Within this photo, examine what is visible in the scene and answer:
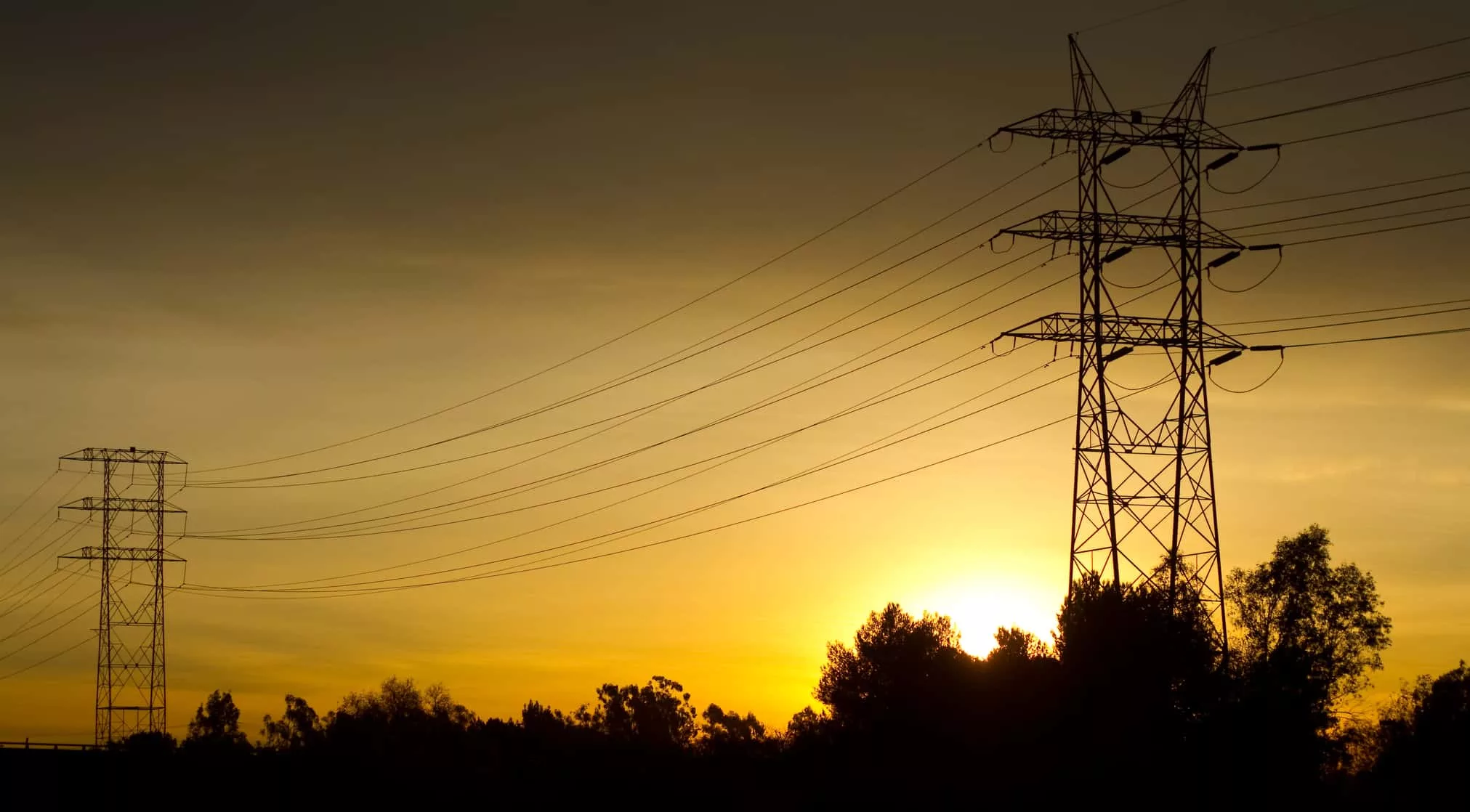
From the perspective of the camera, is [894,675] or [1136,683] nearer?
[1136,683]

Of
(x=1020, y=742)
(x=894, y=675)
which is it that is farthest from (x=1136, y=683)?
(x=894, y=675)

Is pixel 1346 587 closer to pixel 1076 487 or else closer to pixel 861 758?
pixel 861 758

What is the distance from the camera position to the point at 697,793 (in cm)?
9162

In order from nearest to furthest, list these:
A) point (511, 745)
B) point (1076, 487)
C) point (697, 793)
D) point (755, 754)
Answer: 1. point (1076, 487)
2. point (697, 793)
3. point (755, 754)
4. point (511, 745)

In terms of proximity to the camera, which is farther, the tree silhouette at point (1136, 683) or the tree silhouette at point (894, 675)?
the tree silhouette at point (894, 675)

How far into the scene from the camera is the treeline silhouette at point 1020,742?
227 feet

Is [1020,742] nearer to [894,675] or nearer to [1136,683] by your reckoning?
[1136,683]

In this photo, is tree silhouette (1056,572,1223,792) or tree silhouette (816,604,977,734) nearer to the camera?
tree silhouette (1056,572,1223,792)

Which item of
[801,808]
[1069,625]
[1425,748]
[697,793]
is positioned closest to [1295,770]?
[1069,625]

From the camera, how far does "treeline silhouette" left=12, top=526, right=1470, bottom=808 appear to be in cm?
6931

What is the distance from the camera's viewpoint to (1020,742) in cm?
7388

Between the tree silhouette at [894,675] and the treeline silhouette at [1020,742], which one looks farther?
the tree silhouette at [894,675]

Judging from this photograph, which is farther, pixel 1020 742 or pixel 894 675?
pixel 894 675

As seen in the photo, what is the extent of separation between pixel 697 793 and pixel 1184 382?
41997mm
